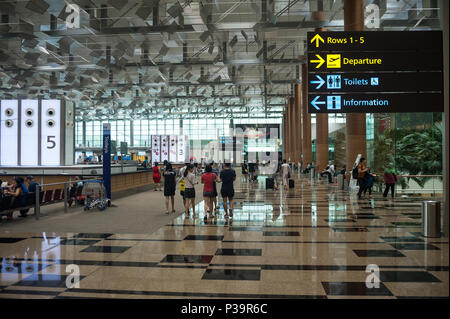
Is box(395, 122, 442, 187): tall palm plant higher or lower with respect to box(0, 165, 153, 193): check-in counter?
higher

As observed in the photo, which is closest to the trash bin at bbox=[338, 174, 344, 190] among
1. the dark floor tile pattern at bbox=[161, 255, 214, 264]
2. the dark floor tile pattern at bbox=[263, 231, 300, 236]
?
the dark floor tile pattern at bbox=[263, 231, 300, 236]

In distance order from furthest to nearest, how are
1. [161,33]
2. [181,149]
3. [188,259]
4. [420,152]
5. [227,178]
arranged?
[181,149] < [161,33] < [420,152] < [227,178] < [188,259]

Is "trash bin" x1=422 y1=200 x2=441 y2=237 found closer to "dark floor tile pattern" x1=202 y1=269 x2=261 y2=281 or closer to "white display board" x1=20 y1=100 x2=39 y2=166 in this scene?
"dark floor tile pattern" x1=202 y1=269 x2=261 y2=281

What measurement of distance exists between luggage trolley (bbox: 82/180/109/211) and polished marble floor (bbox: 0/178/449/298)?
3971 millimetres

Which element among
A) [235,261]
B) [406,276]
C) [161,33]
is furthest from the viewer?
[161,33]

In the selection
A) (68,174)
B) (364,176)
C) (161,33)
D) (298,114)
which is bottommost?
(364,176)

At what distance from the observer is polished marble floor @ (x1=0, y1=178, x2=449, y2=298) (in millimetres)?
4992

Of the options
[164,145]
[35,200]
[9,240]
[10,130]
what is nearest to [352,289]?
[9,240]

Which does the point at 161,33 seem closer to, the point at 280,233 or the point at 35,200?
the point at 35,200

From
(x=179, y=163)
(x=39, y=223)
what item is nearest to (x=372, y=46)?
(x=39, y=223)

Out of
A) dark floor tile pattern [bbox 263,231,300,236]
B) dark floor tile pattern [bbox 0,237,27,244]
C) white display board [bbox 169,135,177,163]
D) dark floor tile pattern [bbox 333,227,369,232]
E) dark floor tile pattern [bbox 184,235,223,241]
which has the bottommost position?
dark floor tile pattern [bbox 184,235,223,241]

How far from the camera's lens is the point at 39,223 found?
1051cm

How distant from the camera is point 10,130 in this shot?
21219mm

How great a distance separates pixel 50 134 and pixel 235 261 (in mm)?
17587
